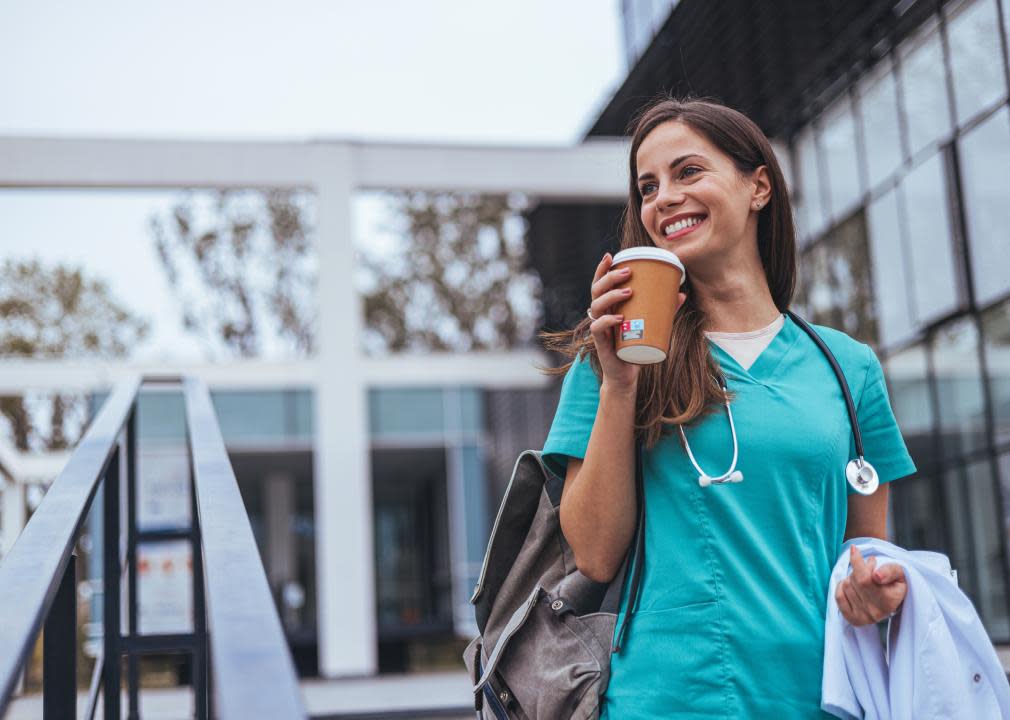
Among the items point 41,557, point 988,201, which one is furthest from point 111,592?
point 988,201

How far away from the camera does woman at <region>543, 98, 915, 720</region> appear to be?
1490mm

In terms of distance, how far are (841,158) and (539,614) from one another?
39.4ft

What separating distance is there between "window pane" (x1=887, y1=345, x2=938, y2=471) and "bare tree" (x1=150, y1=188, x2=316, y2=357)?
11863mm

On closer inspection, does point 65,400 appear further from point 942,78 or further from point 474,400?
point 942,78

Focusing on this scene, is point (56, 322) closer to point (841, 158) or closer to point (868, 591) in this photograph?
point (841, 158)

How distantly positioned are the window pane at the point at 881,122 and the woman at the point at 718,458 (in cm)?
1062

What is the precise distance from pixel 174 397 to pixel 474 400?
4.69m

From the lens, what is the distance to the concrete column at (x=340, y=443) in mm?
13992

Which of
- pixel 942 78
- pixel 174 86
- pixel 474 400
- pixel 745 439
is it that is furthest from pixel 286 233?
pixel 745 439

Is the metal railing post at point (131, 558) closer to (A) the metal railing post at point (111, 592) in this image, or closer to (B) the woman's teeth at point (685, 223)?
(A) the metal railing post at point (111, 592)

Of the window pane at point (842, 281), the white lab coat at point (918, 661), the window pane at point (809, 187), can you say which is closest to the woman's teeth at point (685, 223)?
the white lab coat at point (918, 661)

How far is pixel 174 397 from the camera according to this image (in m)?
17.6

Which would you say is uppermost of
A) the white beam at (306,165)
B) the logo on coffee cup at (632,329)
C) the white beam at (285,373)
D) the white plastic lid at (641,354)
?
the white beam at (306,165)

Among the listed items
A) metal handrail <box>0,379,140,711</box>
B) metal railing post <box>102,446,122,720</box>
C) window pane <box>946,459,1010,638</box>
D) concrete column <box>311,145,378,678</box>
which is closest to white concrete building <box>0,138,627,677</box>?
concrete column <box>311,145,378,678</box>
